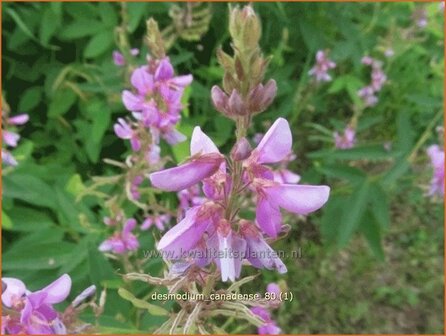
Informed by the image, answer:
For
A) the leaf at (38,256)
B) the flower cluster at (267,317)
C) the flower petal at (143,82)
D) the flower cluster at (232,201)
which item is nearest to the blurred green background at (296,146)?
the leaf at (38,256)

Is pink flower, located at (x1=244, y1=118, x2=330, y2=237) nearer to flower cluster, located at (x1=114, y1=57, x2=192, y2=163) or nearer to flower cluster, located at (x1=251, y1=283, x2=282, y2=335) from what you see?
Result: flower cluster, located at (x1=251, y1=283, x2=282, y2=335)

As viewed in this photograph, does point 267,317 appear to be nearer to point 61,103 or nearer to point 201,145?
point 201,145

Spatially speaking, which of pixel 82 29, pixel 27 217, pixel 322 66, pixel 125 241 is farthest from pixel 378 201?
pixel 82 29

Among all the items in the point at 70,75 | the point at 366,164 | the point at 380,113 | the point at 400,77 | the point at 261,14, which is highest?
the point at 261,14

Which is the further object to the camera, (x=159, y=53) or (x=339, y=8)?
(x=339, y=8)

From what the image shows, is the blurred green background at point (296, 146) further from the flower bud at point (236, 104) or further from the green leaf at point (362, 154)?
the flower bud at point (236, 104)

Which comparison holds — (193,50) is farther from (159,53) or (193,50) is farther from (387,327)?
(387,327)

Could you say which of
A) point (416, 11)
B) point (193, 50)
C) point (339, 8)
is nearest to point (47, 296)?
point (193, 50)
